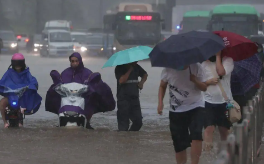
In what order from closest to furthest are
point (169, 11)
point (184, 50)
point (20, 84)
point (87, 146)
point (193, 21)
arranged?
1. point (184, 50)
2. point (87, 146)
3. point (20, 84)
4. point (193, 21)
5. point (169, 11)

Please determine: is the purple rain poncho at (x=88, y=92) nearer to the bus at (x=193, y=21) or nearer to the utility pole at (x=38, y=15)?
the bus at (x=193, y=21)

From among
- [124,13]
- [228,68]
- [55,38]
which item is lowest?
[55,38]

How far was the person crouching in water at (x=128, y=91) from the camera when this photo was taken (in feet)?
35.8

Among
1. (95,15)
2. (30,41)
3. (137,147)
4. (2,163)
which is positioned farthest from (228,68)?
(95,15)

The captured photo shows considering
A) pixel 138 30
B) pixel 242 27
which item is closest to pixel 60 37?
pixel 138 30

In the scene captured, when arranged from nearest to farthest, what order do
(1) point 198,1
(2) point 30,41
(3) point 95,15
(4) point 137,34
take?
(4) point 137,34 < (1) point 198,1 < (2) point 30,41 < (3) point 95,15

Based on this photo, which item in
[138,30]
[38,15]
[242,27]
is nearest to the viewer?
[242,27]

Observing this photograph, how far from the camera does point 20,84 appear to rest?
11617 mm

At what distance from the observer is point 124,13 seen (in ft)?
133

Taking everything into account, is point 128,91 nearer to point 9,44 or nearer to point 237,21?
point 237,21

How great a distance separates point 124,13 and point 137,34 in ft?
4.67

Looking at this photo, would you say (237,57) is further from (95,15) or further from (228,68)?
(95,15)

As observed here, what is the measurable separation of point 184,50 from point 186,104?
0.55 m

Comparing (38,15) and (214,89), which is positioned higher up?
(214,89)
